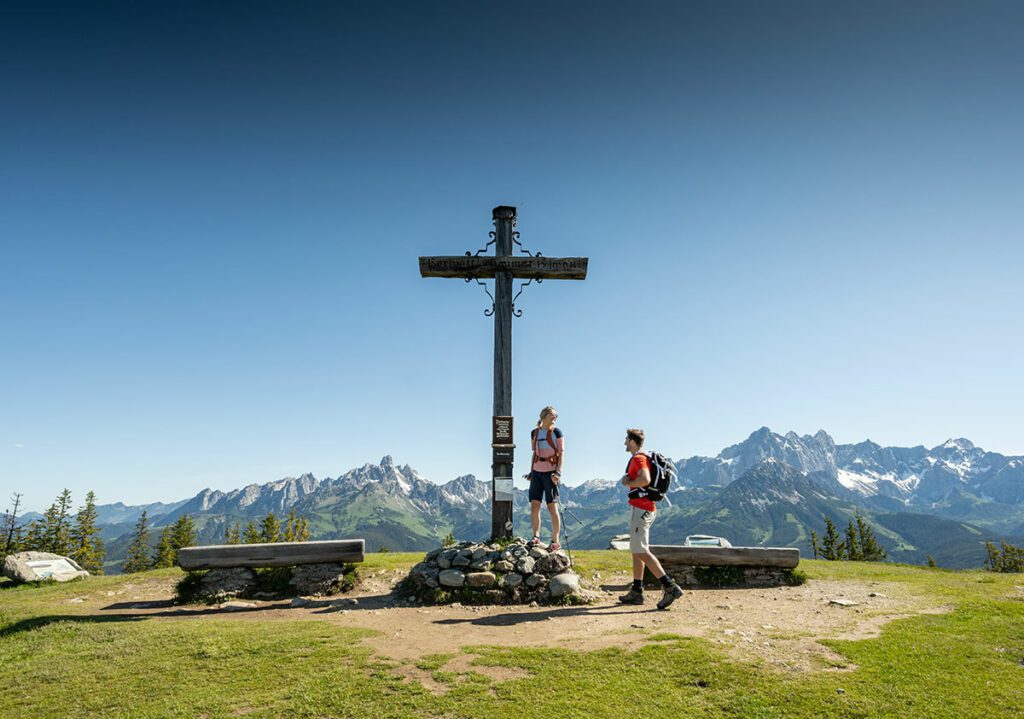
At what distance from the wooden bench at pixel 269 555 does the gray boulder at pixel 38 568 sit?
7772mm

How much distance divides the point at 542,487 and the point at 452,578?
106 inches

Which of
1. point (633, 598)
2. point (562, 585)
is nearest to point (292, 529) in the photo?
point (562, 585)

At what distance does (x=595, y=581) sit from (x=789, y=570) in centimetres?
514

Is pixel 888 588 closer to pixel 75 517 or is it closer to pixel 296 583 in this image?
pixel 296 583

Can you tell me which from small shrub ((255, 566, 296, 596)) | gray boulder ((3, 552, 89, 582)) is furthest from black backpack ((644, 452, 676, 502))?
gray boulder ((3, 552, 89, 582))

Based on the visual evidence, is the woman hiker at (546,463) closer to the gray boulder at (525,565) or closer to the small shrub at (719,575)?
the gray boulder at (525,565)

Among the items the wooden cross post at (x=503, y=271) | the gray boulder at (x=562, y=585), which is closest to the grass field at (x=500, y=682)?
the gray boulder at (x=562, y=585)

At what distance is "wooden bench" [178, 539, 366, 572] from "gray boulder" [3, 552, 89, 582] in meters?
7.77

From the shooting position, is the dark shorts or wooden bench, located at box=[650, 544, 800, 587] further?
wooden bench, located at box=[650, 544, 800, 587]

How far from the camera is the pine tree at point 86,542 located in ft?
207

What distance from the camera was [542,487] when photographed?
463 inches

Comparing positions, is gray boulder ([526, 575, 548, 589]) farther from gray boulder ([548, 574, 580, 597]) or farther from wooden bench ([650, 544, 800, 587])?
wooden bench ([650, 544, 800, 587])

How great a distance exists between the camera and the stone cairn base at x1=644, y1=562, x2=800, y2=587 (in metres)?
12.7

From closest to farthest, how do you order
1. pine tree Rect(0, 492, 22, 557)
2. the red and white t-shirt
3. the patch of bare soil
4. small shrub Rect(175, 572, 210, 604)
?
the patch of bare soil, the red and white t-shirt, small shrub Rect(175, 572, 210, 604), pine tree Rect(0, 492, 22, 557)
